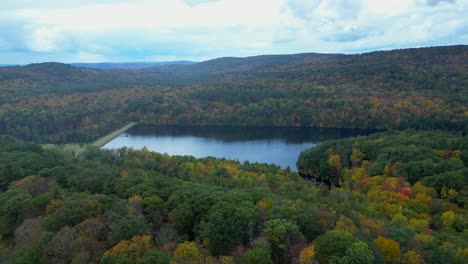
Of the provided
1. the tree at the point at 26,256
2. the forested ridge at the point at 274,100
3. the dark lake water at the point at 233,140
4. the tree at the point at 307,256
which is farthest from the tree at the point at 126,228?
the forested ridge at the point at 274,100

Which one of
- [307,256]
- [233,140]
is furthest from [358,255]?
[233,140]

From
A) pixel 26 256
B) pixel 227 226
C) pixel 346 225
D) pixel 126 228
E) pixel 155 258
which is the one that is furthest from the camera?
pixel 346 225

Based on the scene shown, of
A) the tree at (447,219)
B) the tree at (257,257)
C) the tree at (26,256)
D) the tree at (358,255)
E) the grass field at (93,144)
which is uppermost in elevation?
the tree at (358,255)

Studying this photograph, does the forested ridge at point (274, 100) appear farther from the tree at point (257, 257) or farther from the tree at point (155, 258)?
the tree at point (257, 257)

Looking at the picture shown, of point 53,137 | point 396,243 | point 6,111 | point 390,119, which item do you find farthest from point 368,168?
point 6,111

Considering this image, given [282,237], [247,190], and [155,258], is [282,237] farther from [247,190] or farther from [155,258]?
[247,190]

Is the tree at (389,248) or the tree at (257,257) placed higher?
the tree at (257,257)
